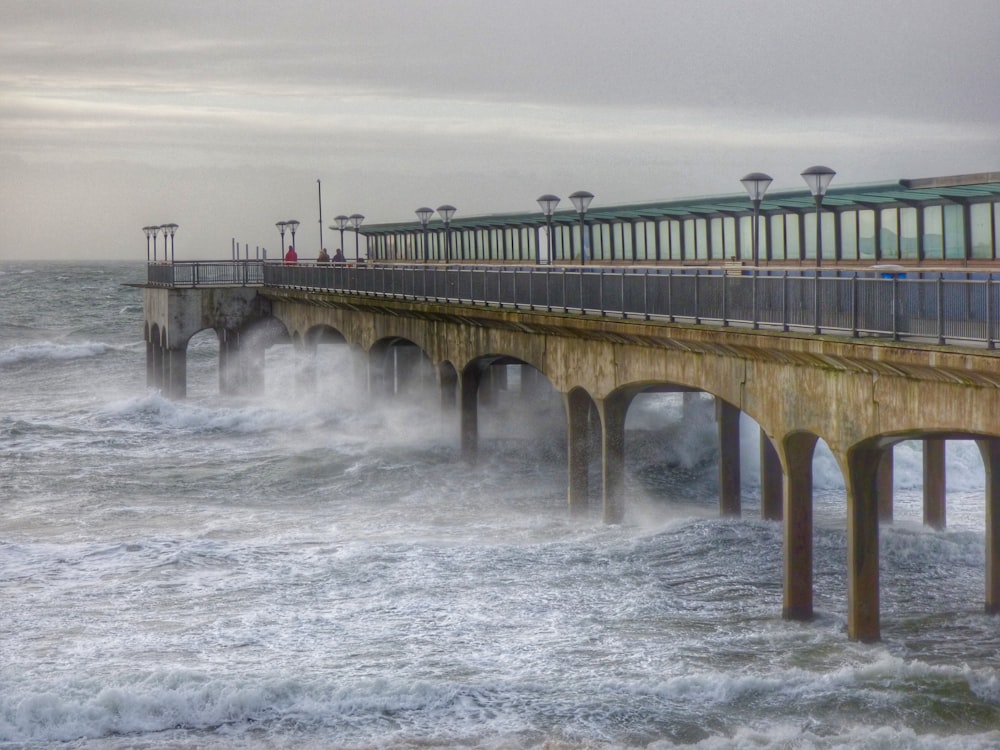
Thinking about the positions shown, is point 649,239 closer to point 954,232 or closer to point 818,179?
point 954,232

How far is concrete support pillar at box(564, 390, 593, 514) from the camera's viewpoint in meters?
30.5

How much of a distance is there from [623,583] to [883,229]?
32.2ft

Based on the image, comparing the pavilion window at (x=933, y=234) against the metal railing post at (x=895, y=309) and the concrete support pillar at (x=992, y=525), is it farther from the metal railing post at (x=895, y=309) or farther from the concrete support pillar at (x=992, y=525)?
the metal railing post at (x=895, y=309)

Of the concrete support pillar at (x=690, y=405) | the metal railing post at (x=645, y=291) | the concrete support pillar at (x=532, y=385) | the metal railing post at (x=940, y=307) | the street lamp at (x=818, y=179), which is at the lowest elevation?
the concrete support pillar at (x=690, y=405)

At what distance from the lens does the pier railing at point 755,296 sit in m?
17.9

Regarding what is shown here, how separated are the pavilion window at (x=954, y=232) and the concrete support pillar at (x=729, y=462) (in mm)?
5177

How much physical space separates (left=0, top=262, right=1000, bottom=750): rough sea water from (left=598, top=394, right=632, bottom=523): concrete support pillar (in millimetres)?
720

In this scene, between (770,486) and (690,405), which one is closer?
(770,486)

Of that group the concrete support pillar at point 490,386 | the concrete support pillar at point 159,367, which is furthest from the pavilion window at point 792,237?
the concrete support pillar at point 159,367

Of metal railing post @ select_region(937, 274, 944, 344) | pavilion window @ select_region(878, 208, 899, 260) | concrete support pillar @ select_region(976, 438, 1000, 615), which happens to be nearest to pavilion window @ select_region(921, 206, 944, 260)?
pavilion window @ select_region(878, 208, 899, 260)

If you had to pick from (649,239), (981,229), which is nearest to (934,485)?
(981,229)

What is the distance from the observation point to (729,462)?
30.1 m

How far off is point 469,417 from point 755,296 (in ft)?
53.3

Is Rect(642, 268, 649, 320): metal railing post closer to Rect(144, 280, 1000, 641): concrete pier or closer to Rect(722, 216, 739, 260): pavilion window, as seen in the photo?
Rect(144, 280, 1000, 641): concrete pier
